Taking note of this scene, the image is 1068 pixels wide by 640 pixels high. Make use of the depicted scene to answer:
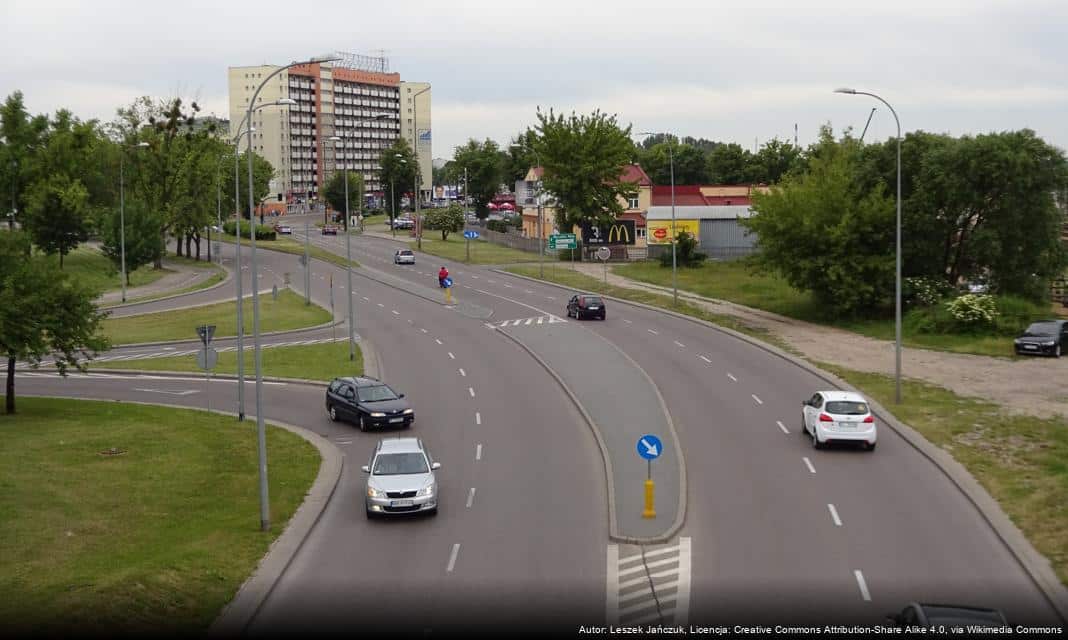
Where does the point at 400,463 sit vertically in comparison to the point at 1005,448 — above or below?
above

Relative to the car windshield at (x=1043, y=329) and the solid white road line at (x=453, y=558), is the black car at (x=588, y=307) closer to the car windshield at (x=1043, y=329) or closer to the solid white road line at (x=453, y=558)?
the car windshield at (x=1043, y=329)

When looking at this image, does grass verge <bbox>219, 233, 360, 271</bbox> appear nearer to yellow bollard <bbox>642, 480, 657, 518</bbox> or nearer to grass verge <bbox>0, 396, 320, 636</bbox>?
grass verge <bbox>0, 396, 320, 636</bbox>

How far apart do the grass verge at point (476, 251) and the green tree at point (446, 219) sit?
126 cm

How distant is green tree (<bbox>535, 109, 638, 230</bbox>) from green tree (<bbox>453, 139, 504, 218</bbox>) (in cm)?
6039

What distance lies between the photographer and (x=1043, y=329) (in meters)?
46.2

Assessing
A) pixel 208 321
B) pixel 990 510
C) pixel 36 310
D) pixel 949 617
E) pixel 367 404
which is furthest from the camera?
pixel 208 321

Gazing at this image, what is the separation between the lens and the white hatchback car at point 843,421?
28.4 meters

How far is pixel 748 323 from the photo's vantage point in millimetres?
55188

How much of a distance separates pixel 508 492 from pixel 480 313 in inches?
1410

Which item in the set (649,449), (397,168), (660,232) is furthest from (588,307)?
(397,168)

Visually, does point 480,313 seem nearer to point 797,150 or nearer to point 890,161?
point 890,161

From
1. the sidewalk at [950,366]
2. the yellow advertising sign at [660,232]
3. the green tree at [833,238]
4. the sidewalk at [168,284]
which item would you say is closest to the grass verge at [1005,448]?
the sidewalk at [950,366]

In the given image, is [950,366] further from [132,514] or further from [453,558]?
[132,514]

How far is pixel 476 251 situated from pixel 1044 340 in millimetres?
64434
